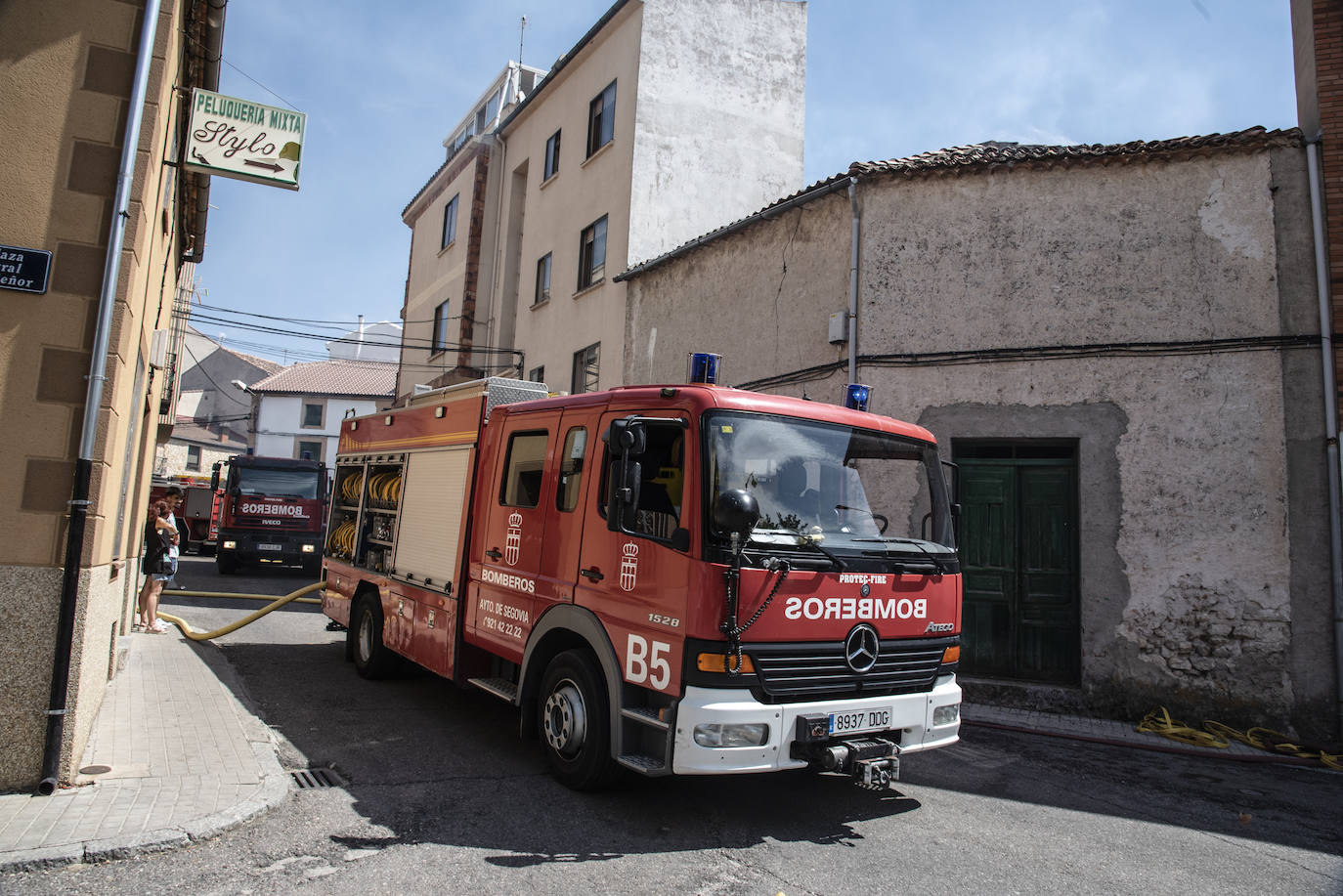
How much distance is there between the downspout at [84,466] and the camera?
4.60 metres

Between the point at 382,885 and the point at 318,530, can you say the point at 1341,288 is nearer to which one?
the point at 382,885

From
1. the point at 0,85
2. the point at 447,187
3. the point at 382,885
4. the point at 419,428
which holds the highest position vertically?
the point at 447,187

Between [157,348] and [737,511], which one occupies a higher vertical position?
[157,348]

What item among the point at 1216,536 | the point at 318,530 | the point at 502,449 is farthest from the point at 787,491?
the point at 318,530

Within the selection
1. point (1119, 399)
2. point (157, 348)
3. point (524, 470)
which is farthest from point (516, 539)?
point (1119, 399)

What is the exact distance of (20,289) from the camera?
4.67 metres

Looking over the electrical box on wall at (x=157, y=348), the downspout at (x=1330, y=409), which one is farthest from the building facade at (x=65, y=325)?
the downspout at (x=1330, y=409)

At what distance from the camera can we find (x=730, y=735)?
4434 mm

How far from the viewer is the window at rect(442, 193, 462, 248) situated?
23953 millimetres

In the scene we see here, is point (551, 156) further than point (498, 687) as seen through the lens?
Yes

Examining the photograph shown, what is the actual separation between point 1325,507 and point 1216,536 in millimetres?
953

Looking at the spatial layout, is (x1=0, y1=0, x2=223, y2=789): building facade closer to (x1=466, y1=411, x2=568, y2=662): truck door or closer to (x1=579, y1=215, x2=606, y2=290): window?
(x1=466, y1=411, x2=568, y2=662): truck door

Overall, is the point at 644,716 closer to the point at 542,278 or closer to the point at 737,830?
the point at 737,830

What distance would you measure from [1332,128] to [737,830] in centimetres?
902
